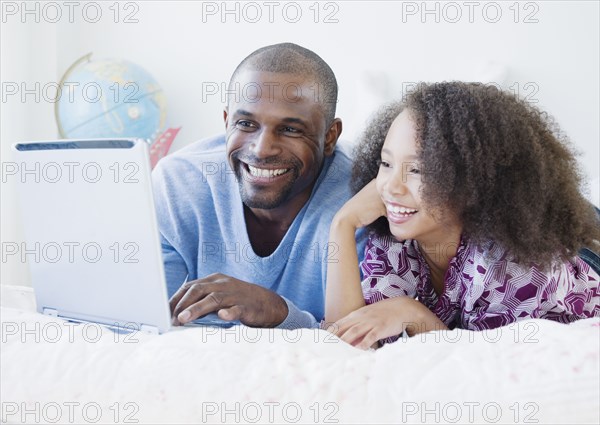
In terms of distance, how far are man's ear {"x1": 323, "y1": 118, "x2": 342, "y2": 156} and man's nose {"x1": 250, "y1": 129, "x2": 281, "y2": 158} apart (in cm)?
13

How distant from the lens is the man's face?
1349mm

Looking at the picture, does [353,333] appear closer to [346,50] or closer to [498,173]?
[498,173]

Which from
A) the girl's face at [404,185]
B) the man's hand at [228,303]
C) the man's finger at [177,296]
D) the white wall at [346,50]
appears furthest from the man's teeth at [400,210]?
the white wall at [346,50]

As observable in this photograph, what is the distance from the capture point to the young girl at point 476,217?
3.66 feet

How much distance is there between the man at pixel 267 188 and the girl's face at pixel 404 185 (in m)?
0.15

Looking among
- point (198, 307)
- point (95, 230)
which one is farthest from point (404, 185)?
point (95, 230)

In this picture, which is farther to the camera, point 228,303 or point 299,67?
point 299,67

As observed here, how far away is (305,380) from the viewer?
29.5 inches

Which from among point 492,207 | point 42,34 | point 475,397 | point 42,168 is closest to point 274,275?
point 492,207

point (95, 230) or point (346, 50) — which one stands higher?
point (346, 50)

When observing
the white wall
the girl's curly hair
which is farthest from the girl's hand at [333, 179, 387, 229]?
the white wall

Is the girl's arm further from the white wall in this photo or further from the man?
the white wall

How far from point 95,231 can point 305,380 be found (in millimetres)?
→ 362

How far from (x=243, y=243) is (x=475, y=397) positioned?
78 cm
